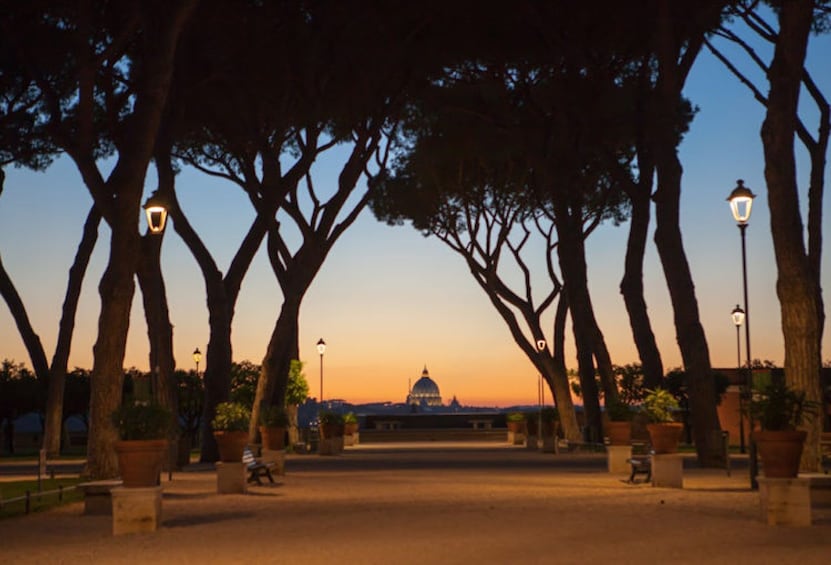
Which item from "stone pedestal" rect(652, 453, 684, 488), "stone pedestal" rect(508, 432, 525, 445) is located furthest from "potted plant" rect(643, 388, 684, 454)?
"stone pedestal" rect(508, 432, 525, 445)

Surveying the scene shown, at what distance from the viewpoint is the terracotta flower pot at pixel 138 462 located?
11648 millimetres

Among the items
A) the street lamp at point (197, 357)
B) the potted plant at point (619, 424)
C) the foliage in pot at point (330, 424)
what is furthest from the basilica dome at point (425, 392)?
the potted plant at point (619, 424)

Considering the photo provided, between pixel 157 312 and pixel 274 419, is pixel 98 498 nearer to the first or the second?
pixel 274 419

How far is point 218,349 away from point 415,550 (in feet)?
57.2

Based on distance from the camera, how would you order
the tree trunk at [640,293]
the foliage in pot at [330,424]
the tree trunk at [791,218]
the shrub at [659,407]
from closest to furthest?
1. the tree trunk at [791,218]
2. the shrub at [659,407]
3. the tree trunk at [640,293]
4. the foliage in pot at [330,424]

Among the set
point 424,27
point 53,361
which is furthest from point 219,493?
point 53,361

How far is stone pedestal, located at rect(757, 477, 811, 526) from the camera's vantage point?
1093cm

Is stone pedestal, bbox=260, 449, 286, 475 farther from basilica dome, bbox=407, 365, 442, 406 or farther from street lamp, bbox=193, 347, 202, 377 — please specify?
basilica dome, bbox=407, 365, 442, 406

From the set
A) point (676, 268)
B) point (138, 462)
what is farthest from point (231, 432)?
point (676, 268)

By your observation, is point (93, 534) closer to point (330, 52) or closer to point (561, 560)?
point (561, 560)

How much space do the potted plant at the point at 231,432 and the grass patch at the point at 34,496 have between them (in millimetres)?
2031

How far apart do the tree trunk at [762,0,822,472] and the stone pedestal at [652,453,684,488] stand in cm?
223

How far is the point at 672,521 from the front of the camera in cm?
1159

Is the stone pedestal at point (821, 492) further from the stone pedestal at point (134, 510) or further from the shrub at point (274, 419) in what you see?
the shrub at point (274, 419)
